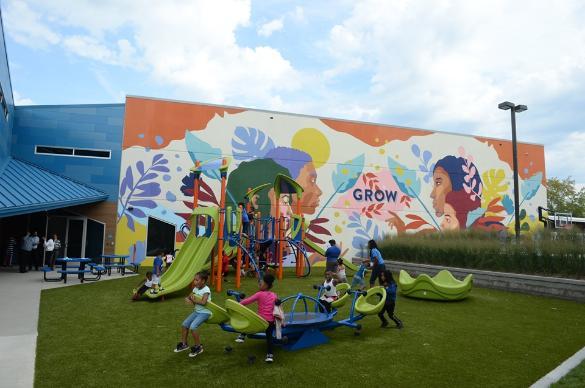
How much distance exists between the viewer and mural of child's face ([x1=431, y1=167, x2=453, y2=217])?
25.7 m

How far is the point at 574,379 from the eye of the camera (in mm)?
4883

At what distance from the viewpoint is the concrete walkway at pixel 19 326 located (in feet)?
17.4

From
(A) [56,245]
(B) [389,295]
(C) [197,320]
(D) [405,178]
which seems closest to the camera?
(C) [197,320]

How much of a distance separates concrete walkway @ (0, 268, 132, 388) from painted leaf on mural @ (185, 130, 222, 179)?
8554 millimetres

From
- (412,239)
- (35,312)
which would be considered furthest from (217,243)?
(412,239)

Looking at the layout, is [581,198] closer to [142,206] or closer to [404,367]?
[142,206]

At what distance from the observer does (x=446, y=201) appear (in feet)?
85.3

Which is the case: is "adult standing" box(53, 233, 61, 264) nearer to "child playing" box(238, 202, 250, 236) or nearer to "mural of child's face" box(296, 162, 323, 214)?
"child playing" box(238, 202, 250, 236)

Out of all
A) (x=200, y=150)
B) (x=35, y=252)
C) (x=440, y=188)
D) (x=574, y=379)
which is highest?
(x=200, y=150)

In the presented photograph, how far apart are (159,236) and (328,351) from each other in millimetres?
15665

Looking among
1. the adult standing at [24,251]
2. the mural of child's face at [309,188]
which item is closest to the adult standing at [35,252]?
the adult standing at [24,251]

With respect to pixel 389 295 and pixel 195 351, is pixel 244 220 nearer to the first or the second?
pixel 389 295

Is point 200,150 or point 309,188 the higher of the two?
point 200,150

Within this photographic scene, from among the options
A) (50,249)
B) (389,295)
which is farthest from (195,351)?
(50,249)
